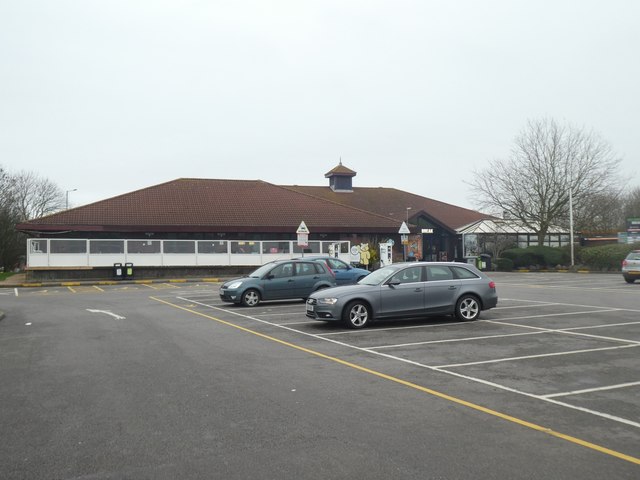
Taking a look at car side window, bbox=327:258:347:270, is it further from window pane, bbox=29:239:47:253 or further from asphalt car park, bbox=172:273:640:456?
window pane, bbox=29:239:47:253

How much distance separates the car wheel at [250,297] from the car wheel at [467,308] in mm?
7077

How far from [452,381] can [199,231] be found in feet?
105

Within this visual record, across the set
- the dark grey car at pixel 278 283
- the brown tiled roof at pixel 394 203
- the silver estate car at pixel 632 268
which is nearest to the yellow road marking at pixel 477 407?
the dark grey car at pixel 278 283

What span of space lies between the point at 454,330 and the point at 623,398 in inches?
221

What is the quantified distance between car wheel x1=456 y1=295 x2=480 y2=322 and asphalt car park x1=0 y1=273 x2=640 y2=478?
0.22 m

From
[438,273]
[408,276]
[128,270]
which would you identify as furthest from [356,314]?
[128,270]

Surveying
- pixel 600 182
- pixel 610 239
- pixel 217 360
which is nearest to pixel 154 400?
pixel 217 360

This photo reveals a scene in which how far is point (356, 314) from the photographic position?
12.6 m

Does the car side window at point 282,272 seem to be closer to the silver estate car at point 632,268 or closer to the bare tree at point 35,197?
the silver estate car at point 632,268

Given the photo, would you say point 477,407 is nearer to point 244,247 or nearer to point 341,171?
point 244,247

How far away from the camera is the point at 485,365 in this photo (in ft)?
28.4

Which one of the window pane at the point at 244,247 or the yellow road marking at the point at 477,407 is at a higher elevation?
the window pane at the point at 244,247

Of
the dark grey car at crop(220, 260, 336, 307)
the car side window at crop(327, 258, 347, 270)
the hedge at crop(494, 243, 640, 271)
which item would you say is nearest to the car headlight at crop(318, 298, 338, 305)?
the dark grey car at crop(220, 260, 336, 307)

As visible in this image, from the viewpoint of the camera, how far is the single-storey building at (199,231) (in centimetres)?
3519
